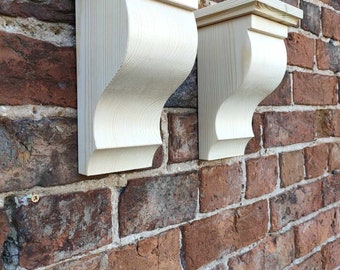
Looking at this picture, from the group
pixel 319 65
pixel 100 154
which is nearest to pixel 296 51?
pixel 319 65

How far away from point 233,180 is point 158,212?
0.18 metres

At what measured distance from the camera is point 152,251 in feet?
1.85

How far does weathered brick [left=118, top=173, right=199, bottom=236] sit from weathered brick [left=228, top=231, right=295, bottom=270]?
163 mm

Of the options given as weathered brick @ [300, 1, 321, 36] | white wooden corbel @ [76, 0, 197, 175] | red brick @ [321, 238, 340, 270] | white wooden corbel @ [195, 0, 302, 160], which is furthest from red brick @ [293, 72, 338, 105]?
white wooden corbel @ [76, 0, 197, 175]

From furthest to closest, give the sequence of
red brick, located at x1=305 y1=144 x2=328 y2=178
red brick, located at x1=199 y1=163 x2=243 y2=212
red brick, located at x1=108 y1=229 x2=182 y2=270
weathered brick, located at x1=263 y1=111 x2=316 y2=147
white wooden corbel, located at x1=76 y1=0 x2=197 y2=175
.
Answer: red brick, located at x1=305 y1=144 x2=328 y2=178
weathered brick, located at x1=263 y1=111 x2=316 y2=147
red brick, located at x1=199 y1=163 x2=243 y2=212
red brick, located at x1=108 y1=229 x2=182 y2=270
white wooden corbel, located at x1=76 y1=0 x2=197 y2=175

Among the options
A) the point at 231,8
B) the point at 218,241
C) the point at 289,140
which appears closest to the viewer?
A: the point at 231,8

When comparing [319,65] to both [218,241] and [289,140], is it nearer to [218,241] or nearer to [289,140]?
[289,140]

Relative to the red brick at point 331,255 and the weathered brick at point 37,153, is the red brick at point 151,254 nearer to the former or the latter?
the weathered brick at point 37,153

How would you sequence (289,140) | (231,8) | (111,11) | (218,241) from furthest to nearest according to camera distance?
(289,140)
(218,241)
(231,8)
(111,11)

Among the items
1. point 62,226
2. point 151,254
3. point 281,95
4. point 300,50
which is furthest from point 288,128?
point 62,226

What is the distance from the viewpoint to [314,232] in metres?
0.90

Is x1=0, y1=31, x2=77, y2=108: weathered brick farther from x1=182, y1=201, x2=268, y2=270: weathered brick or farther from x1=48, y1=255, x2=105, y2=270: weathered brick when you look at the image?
x1=182, y1=201, x2=268, y2=270: weathered brick

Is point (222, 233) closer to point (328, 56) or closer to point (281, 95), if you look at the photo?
point (281, 95)

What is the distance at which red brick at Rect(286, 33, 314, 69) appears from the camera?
0.82 meters
